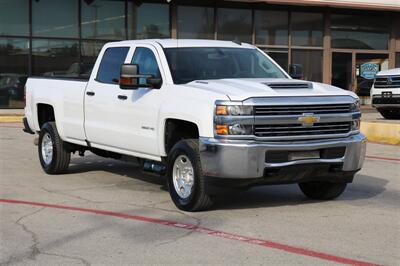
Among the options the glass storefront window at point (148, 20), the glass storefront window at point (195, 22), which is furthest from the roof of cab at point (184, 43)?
the glass storefront window at point (195, 22)

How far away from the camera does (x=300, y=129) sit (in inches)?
264

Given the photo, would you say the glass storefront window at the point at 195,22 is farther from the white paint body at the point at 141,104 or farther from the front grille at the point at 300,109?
the front grille at the point at 300,109

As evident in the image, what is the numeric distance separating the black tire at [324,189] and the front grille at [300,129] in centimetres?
89

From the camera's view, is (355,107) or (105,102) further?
(105,102)

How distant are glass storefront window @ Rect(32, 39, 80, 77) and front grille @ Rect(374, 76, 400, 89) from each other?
10023 mm

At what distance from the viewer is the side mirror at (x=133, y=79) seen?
7.33 m

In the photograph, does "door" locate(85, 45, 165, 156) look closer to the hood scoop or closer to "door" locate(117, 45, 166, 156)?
"door" locate(117, 45, 166, 156)

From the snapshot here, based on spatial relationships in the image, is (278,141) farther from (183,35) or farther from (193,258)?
(183,35)

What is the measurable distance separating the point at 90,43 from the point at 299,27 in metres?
8.47

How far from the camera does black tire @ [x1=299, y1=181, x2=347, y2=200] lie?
7691mm

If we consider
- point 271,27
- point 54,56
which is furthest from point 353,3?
point 54,56

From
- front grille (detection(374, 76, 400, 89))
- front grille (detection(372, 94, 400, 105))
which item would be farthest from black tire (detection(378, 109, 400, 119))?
front grille (detection(374, 76, 400, 89))

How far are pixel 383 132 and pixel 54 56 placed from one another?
40.0ft

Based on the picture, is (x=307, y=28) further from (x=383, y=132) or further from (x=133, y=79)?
(x=133, y=79)
